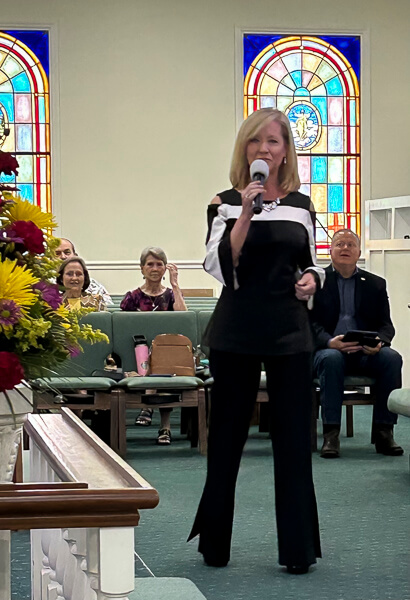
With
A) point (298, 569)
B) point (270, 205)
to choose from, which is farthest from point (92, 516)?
point (298, 569)

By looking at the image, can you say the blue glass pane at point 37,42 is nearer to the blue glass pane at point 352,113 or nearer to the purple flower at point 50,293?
the blue glass pane at point 352,113

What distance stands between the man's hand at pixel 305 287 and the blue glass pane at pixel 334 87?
8862 millimetres

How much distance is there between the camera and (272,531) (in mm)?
4676

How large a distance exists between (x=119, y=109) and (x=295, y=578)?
8.39 m

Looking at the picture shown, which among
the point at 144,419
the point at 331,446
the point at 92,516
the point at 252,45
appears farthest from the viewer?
the point at 252,45

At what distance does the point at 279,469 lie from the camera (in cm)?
382

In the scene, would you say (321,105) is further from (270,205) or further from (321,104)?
(270,205)

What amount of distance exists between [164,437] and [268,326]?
154 inches

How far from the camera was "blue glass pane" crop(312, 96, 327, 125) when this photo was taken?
12.2m

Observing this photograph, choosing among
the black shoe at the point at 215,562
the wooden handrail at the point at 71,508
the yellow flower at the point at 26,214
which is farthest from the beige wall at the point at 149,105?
the wooden handrail at the point at 71,508

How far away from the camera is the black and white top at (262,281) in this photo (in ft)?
12.1

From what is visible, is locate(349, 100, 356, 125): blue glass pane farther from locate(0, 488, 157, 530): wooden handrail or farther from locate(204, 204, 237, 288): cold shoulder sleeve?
locate(0, 488, 157, 530): wooden handrail

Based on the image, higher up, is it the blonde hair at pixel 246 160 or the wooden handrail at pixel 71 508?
the blonde hair at pixel 246 160

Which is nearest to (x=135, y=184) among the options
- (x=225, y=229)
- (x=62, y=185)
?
(x=62, y=185)
